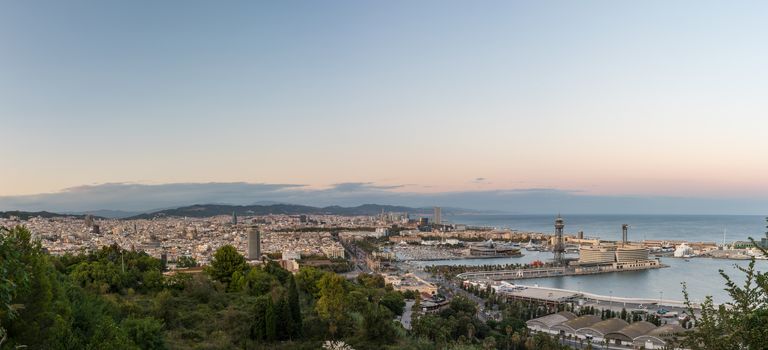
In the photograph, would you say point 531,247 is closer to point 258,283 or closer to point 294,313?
point 258,283

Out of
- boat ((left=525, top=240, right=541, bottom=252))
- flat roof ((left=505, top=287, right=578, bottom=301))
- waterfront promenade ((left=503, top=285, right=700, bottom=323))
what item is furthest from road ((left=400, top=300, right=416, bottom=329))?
boat ((left=525, top=240, right=541, bottom=252))

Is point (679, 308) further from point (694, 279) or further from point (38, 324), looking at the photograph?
point (38, 324)

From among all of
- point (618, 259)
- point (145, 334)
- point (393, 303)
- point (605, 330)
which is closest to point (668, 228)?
point (618, 259)

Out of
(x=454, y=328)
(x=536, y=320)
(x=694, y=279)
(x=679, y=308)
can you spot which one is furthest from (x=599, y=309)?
(x=694, y=279)

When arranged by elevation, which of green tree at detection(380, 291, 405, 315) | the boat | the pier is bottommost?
the boat

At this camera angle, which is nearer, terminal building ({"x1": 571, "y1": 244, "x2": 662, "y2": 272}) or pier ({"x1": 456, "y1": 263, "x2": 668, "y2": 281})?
pier ({"x1": 456, "y1": 263, "x2": 668, "y2": 281})

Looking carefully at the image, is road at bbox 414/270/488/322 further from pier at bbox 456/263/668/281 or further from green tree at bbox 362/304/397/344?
green tree at bbox 362/304/397/344

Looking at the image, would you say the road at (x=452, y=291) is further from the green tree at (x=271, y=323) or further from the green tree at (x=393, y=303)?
the green tree at (x=271, y=323)

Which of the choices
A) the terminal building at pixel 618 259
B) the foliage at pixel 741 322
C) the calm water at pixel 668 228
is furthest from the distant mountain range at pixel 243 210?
the foliage at pixel 741 322
